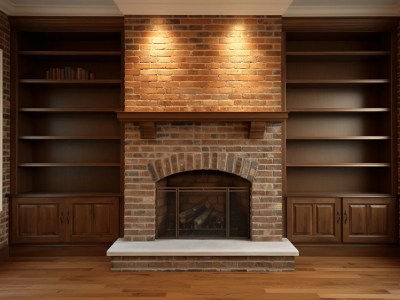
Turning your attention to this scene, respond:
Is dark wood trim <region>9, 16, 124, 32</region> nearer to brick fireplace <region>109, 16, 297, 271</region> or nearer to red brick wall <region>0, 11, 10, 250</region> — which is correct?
red brick wall <region>0, 11, 10, 250</region>

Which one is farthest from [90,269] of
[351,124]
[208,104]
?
[351,124]

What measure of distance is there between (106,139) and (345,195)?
116 inches

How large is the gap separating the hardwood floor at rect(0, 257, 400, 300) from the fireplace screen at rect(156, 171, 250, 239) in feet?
2.32

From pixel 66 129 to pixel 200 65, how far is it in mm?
1997

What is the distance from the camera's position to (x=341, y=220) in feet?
16.9

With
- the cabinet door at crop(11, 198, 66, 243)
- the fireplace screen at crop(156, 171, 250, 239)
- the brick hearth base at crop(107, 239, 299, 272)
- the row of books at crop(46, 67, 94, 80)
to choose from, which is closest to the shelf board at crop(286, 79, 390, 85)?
the fireplace screen at crop(156, 171, 250, 239)

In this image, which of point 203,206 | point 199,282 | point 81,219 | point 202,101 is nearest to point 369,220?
point 203,206

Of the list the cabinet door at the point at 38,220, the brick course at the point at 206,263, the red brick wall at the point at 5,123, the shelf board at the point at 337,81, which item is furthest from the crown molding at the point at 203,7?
the brick course at the point at 206,263

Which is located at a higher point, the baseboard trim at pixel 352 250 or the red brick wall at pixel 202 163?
the red brick wall at pixel 202 163

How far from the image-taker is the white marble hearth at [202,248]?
4469 millimetres

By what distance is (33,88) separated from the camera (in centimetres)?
561

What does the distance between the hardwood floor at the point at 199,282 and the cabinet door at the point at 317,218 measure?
1.21 feet

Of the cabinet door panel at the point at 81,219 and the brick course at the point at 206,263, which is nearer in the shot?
the brick course at the point at 206,263

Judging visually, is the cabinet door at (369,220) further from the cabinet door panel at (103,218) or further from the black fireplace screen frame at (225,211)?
the cabinet door panel at (103,218)
